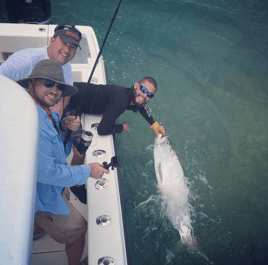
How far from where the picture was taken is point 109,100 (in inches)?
100

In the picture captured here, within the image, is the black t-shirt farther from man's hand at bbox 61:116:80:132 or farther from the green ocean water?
the green ocean water

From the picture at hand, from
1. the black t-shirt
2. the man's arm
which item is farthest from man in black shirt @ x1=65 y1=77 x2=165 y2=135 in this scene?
the man's arm

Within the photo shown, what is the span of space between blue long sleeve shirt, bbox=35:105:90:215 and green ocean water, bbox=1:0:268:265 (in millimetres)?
1554

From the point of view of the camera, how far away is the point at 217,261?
9.48 feet

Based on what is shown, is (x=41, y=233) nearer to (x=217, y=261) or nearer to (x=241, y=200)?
(x=217, y=261)

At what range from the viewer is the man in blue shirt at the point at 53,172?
134 cm

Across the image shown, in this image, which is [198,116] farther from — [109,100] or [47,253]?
[47,253]

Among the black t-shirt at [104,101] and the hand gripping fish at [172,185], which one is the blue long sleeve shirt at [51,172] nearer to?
the black t-shirt at [104,101]

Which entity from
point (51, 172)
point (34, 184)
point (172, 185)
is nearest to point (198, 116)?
point (172, 185)

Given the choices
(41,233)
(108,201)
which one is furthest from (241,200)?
(41,233)

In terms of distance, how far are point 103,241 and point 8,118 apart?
1197 millimetres

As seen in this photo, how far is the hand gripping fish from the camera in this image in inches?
112

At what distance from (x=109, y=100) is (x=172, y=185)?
1.42 metres

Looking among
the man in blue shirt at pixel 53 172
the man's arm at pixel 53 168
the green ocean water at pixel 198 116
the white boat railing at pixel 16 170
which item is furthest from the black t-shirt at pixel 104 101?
the white boat railing at pixel 16 170
